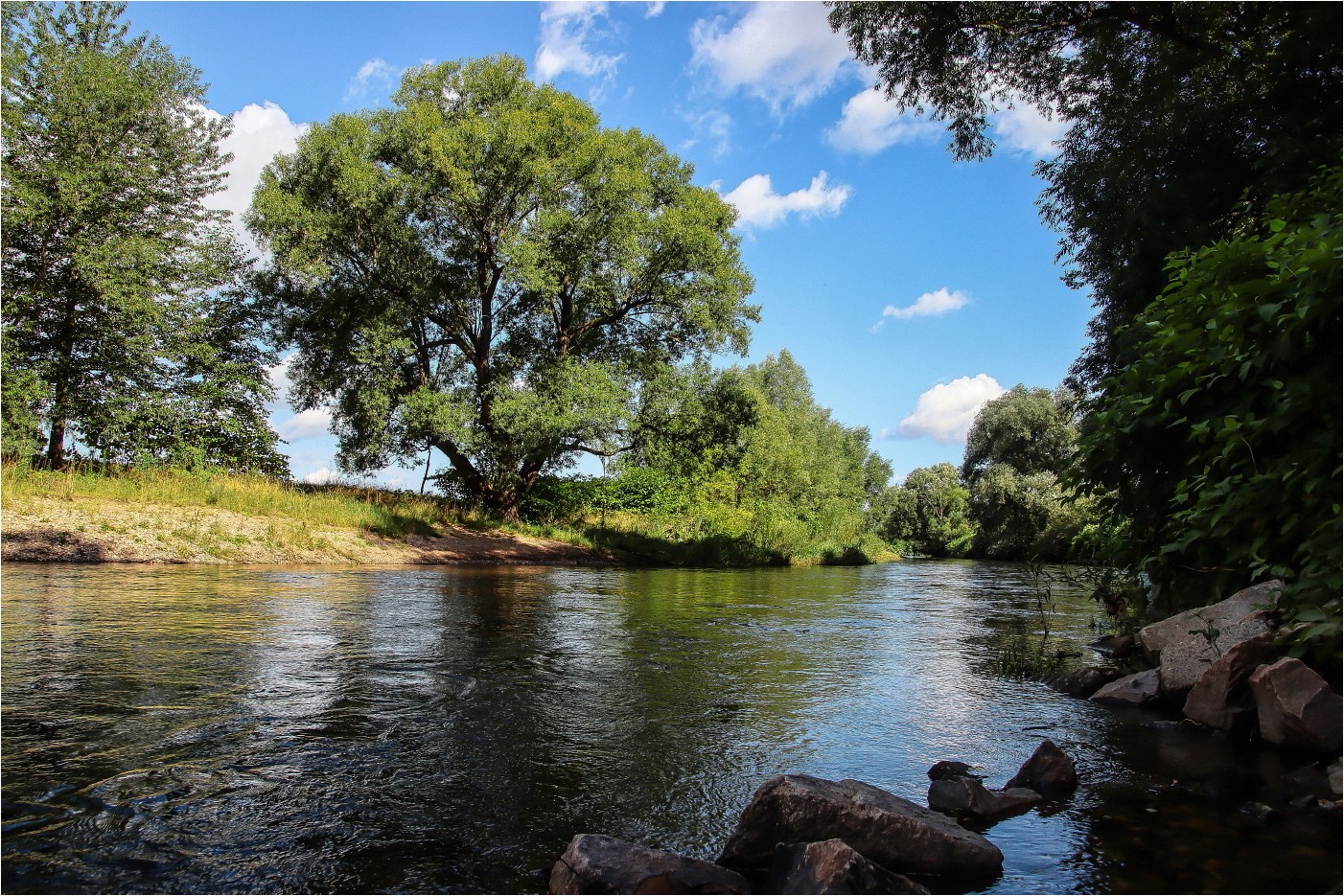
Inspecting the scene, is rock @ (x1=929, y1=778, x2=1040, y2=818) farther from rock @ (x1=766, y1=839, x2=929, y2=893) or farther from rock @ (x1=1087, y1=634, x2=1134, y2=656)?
rock @ (x1=1087, y1=634, x2=1134, y2=656)

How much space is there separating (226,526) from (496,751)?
17.6m

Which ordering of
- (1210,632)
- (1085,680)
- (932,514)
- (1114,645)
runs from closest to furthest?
(1210,632) < (1085,680) < (1114,645) < (932,514)

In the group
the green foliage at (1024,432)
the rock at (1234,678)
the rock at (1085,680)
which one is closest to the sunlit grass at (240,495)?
the rock at (1085,680)

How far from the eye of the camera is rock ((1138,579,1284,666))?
5.38 m

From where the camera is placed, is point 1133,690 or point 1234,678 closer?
point 1234,678

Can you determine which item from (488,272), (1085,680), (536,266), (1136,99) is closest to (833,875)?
(1085,680)

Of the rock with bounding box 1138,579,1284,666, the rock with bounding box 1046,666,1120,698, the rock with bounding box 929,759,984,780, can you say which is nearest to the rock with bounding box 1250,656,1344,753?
the rock with bounding box 1138,579,1284,666

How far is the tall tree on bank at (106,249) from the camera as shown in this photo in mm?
22375

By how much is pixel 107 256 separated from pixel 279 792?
24.8m

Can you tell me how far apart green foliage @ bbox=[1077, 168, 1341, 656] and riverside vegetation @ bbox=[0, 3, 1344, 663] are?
0.27 ft

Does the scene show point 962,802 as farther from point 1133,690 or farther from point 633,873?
point 1133,690

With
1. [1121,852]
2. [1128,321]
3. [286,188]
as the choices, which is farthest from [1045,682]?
[286,188]

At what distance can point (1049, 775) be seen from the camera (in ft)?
12.8

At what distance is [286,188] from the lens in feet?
90.9
